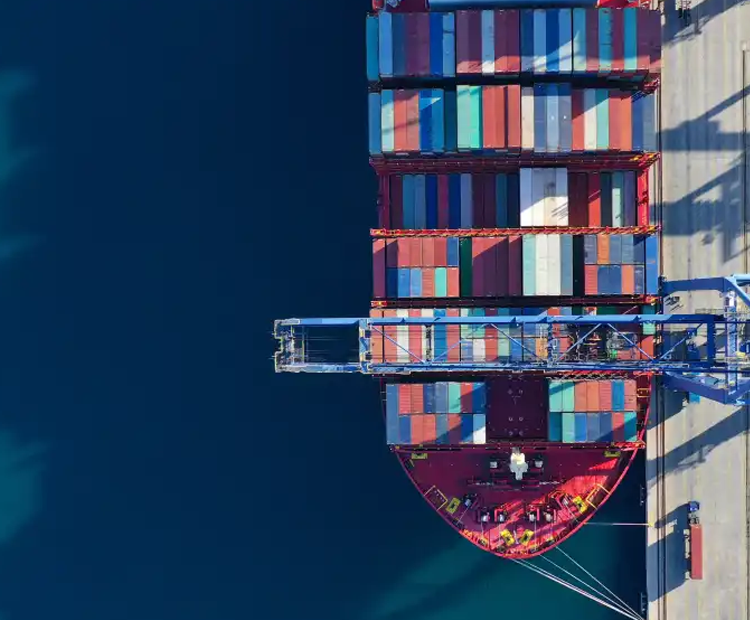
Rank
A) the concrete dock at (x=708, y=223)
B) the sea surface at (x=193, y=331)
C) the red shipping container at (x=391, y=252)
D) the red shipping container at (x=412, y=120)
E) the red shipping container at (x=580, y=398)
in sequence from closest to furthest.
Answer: the red shipping container at (x=412, y=120) → the red shipping container at (x=580, y=398) → the red shipping container at (x=391, y=252) → the concrete dock at (x=708, y=223) → the sea surface at (x=193, y=331)

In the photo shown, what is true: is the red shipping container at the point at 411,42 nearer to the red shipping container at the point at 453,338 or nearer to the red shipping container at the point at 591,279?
the red shipping container at the point at 453,338

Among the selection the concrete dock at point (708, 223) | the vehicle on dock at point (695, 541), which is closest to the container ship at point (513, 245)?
the concrete dock at point (708, 223)

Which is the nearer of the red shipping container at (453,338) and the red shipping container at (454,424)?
the red shipping container at (453,338)

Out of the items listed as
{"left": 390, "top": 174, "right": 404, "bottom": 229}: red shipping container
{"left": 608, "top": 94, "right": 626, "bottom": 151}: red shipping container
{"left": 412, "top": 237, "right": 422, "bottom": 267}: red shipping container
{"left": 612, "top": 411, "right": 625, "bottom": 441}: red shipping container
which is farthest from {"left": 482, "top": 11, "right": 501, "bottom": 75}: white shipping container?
{"left": 612, "top": 411, "right": 625, "bottom": 441}: red shipping container

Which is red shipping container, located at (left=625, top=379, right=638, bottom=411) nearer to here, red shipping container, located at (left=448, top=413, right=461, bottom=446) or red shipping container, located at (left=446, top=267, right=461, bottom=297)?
red shipping container, located at (left=448, top=413, right=461, bottom=446)

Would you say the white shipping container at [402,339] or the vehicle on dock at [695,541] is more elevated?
the white shipping container at [402,339]

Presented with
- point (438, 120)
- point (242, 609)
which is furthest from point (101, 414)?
point (438, 120)

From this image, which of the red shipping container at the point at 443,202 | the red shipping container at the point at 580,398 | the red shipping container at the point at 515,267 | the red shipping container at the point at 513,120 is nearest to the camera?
the red shipping container at the point at 513,120

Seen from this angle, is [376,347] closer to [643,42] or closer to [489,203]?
[489,203]
